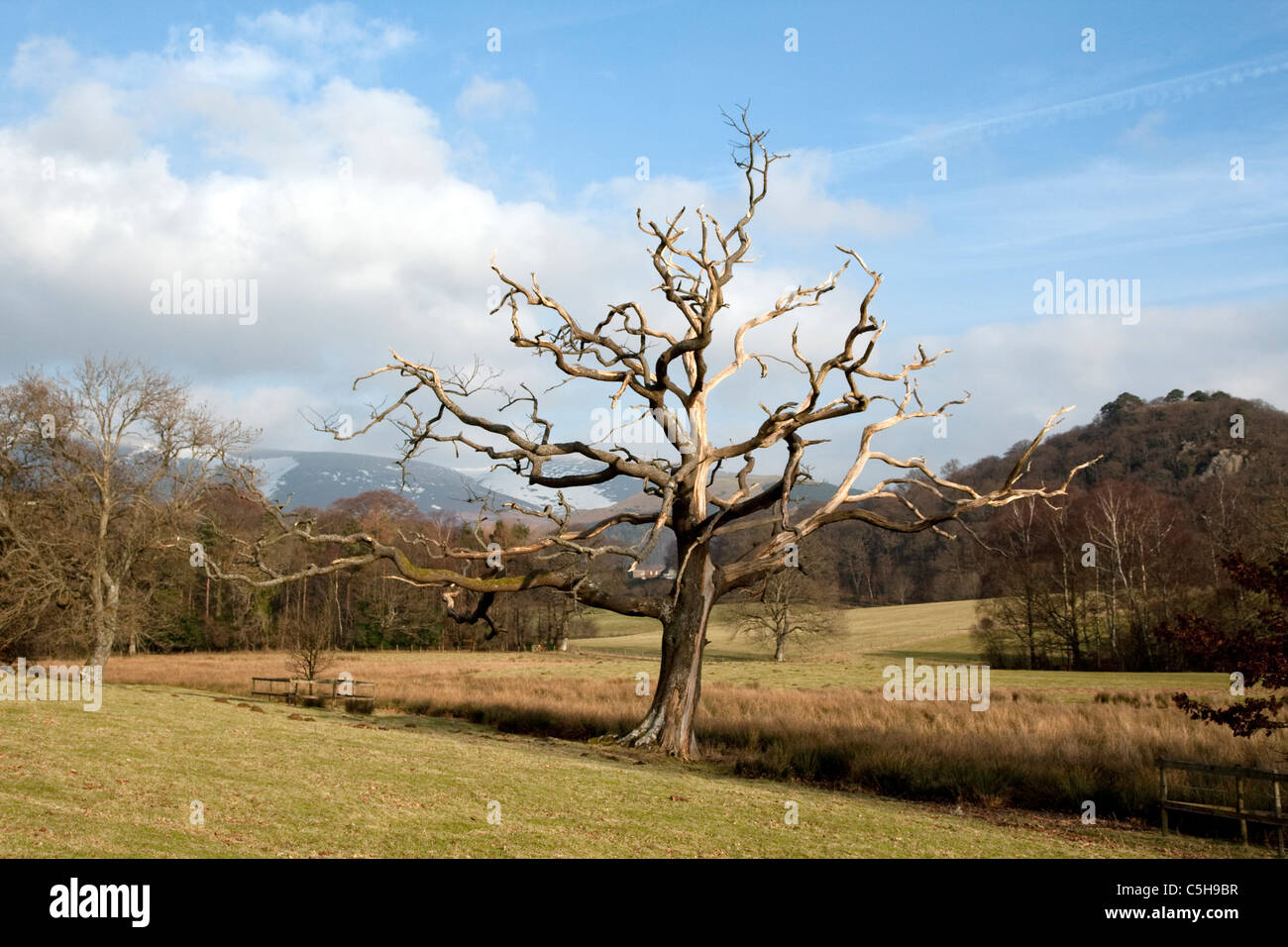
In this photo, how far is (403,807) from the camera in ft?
32.5

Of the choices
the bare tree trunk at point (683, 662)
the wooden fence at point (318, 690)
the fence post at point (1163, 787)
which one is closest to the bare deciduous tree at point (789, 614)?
the wooden fence at point (318, 690)

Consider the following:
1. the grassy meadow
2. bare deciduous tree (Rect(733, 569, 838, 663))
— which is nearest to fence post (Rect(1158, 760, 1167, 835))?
the grassy meadow

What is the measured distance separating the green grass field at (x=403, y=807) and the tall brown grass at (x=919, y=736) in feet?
3.22

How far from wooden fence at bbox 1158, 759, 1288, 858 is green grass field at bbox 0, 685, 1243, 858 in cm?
42

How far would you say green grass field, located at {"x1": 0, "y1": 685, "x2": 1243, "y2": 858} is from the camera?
7.98 meters

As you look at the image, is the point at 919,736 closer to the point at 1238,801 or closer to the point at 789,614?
the point at 1238,801

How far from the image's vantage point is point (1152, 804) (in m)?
13.6

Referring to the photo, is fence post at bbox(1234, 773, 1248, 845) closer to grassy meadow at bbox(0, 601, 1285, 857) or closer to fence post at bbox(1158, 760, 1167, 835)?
grassy meadow at bbox(0, 601, 1285, 857)

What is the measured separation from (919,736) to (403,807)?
12291mm

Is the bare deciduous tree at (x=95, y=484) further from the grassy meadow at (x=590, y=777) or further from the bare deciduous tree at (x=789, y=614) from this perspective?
the bare deciduous tree at (x=789, y=614)

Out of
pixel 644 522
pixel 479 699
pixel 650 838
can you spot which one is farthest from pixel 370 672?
pixel 650 838

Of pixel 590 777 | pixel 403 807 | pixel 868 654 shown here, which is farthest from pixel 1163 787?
pixel 868 654

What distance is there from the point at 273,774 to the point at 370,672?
35.2 metres

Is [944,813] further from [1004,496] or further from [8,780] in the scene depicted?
[8,780]
